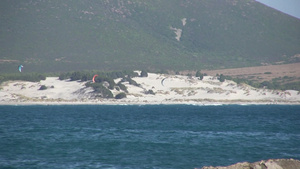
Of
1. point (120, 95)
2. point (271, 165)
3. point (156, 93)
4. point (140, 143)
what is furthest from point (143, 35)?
point (271, 165)

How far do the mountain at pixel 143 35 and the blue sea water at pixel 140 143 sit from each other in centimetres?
6868

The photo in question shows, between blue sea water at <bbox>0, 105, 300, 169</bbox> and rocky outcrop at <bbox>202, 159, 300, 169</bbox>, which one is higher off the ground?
rocky outcrop at <bbox>202, 159, 300, 169</bbox>

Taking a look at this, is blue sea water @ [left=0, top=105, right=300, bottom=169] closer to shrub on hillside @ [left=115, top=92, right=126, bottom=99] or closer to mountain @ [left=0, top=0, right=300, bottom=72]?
shrub on hillside @ [left=115, top=92, right=126, bottom=99]

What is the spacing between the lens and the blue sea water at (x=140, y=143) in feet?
76.0

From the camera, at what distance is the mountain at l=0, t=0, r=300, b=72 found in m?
117

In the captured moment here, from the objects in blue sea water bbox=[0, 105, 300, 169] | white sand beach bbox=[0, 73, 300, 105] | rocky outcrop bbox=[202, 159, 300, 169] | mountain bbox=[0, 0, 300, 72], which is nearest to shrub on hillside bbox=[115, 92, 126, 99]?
white sand beach bbox=[0, 73, 300, 105]

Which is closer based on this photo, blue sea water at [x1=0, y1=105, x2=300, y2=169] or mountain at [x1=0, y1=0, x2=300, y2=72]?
blue sea water at [x1=0, y1=105, x2=300, y2=169]

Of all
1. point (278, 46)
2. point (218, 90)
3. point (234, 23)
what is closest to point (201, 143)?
point (218, 90)

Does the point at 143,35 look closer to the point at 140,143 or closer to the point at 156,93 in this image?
the point at 156,93

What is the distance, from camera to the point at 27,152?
25656mm

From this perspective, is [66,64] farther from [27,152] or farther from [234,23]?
[27,152]

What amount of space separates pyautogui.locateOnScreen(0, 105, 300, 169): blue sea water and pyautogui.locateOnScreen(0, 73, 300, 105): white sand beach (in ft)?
100

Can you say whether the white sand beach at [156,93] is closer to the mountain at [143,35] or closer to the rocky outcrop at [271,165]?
the mountain at [143,35]

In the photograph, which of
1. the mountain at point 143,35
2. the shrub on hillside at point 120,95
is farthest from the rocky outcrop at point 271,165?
the mountain at point 143,35
